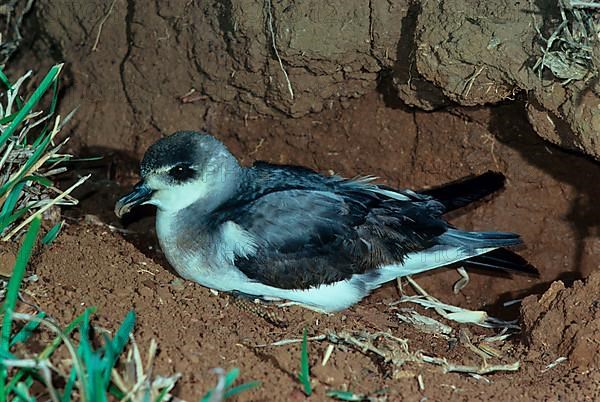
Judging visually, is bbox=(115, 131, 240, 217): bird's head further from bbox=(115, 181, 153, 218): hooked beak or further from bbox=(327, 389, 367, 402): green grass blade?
bbox=(327, 389, 367, 402): green grass blade

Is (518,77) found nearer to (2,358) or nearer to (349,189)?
(349,189)

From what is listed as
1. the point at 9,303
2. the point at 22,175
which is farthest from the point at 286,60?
the point at 9,303

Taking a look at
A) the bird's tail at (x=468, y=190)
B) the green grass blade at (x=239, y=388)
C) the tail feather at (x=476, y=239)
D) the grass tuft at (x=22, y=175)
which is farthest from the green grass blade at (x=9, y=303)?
the bird's tail at (x=468, y=190)

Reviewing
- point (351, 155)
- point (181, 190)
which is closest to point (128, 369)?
point (181, 190)

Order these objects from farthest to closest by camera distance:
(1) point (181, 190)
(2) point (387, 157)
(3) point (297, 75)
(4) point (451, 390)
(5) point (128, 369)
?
(2) point (387, 157) → (3) point (297, 75) → (1) point (181, 190) → (4) point (451, 390) → (5) point (128, 369)

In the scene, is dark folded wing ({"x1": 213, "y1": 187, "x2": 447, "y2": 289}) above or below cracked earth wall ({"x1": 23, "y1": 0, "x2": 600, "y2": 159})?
below

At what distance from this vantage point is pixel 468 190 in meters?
5.37

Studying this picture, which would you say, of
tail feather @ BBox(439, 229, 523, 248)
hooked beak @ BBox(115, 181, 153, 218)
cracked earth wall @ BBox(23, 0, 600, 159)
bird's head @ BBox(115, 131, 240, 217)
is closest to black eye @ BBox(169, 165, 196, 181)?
bird's head @ BBox(115, 131, 240, 217)

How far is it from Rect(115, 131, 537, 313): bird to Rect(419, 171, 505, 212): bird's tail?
198 mm

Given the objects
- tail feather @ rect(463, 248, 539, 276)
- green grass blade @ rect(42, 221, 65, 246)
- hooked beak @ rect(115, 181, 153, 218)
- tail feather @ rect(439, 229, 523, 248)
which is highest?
hooked beak @ rect(115, 181, 153, 218)

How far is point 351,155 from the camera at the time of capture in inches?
234

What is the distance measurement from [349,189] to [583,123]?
1323 millimetres

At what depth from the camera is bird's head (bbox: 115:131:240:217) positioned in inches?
189

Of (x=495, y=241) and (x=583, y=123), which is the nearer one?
(x=583, y=123)
